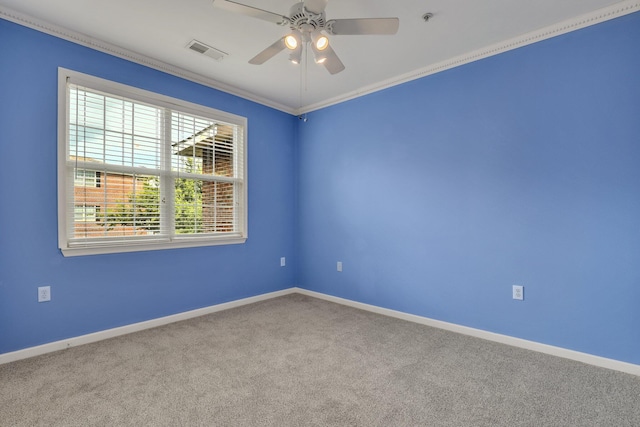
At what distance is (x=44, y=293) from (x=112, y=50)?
2.07 m

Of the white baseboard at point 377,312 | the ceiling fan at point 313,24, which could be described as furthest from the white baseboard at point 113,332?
the ceiling fan at point 313,24

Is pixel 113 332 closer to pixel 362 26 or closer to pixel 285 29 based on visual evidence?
pixel 285 29

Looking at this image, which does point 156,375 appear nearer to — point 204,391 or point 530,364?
point 204,391

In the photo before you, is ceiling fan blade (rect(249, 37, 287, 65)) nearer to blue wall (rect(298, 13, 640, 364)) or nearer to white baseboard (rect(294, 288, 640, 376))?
blue wall (rect(298, 13, 640, 364))

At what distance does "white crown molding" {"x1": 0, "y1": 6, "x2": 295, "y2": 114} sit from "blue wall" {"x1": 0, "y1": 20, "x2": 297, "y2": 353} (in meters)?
→ 0.05

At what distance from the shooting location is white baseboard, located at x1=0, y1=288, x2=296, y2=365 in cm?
233

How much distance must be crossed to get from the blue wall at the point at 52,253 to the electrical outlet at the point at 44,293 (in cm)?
3

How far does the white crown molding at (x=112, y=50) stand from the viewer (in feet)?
7.56

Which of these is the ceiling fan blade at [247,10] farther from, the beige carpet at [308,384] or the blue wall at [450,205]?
the beige carpet at [308,384]

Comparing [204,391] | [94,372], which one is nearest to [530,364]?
[204,391]

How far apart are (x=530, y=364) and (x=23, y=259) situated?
3801 mm

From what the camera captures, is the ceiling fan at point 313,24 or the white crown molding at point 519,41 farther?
the white crown molding at point 519,41

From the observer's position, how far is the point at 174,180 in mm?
3193

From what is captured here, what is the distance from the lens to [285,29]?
2.43 metres
